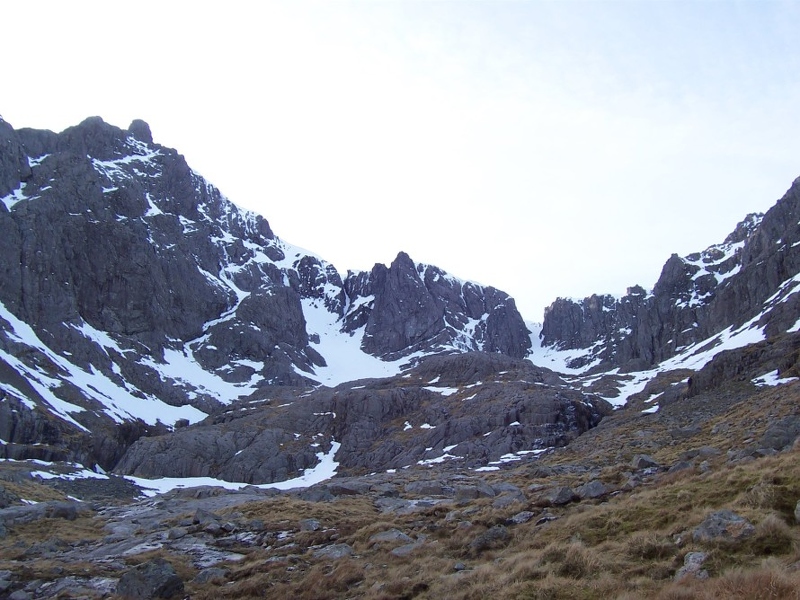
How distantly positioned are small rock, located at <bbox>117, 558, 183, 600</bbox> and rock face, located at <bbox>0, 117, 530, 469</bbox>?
8153 centimetres

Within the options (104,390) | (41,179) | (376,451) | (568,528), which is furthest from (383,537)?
(41,179)

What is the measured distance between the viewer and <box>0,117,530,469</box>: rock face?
10531 centimetres

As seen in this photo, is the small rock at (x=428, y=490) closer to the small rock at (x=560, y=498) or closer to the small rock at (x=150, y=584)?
the small rock at (x=560, y=498)

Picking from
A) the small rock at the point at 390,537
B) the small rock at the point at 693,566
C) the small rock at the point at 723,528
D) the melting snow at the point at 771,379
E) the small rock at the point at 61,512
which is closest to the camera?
the small rock at the point at 693,566

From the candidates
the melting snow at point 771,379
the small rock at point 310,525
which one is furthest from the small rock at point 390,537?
the melting snow at point 771,379

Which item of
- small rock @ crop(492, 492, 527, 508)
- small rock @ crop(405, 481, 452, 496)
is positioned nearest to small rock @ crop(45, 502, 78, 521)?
small rock @ crop(405, 481, 452, 496)

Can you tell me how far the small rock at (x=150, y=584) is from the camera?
16828 mm

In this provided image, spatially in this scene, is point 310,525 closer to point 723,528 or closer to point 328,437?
point 723,528

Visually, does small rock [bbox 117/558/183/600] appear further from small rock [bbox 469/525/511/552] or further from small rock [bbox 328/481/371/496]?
small rock [bbox 328/481/371/496]

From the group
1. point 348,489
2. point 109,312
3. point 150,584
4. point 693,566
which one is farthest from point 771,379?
point 109,312

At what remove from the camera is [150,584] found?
1709cm

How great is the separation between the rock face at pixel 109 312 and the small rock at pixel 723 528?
94.4 metres

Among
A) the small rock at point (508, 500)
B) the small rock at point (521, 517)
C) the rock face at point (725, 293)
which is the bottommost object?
the small rock at point (508, 500)

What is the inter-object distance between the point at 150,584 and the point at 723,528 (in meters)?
15.5
